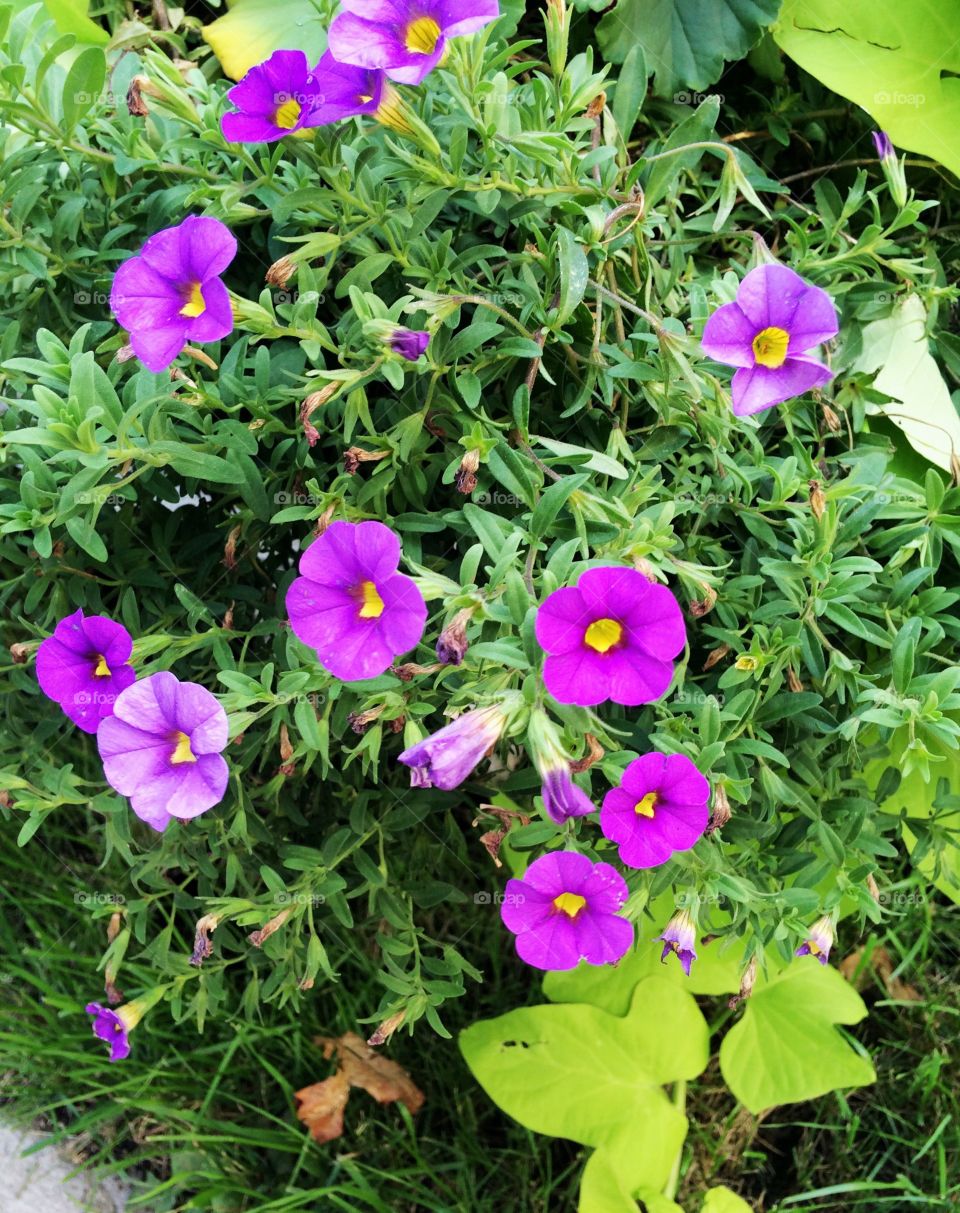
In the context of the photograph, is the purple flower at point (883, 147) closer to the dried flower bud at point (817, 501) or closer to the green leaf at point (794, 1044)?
the dried flower bud at point (817, 501)

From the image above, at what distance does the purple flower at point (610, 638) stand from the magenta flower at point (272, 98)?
536 millimetres

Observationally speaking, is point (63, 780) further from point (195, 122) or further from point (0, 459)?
point (195, 122)

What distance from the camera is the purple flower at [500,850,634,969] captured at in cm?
112

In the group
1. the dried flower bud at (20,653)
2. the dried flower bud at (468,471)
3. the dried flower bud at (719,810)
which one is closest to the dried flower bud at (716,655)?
the dried flower bud at (719,810)

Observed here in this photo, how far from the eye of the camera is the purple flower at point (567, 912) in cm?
112

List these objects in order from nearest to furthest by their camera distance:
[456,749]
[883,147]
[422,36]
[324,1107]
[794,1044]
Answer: [456,749], [422,36], [883,147], [794,1044], [324,1107]

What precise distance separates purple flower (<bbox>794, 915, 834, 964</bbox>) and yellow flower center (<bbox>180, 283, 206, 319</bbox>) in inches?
36.3

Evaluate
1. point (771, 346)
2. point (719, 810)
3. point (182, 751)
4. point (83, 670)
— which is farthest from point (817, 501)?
point (83, 670)

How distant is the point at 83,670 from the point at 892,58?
151 cm

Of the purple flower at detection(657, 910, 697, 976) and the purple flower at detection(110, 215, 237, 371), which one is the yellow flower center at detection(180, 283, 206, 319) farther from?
the purple flower at detection(657, 910, 697, 976)

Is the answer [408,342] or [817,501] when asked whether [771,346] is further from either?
[408,342]

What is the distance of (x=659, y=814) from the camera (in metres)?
1.06

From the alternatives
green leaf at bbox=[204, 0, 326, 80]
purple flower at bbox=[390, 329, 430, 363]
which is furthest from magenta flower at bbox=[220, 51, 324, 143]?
green leaf at bbox=[204, 0, 326, 80]

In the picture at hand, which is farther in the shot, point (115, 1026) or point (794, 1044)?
point (794, 1044)
